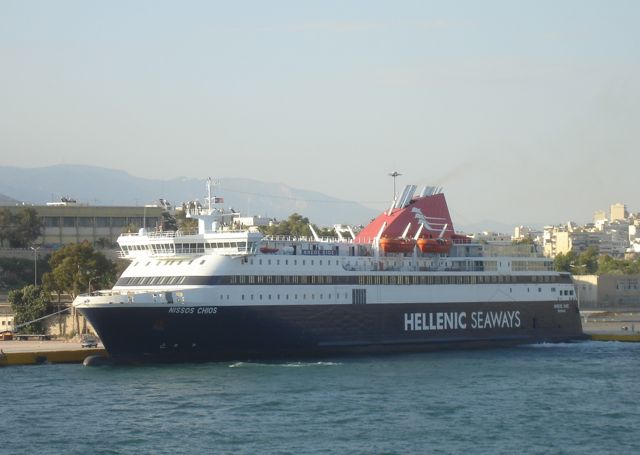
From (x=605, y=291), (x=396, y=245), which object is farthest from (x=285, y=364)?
(x=605, y=291)

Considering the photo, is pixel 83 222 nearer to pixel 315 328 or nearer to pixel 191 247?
pixel 191 247

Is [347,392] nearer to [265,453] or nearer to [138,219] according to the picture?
[265,453]

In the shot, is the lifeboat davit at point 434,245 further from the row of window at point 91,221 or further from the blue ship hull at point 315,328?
the row of window at point 91,221

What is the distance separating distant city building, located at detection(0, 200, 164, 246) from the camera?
108 meters

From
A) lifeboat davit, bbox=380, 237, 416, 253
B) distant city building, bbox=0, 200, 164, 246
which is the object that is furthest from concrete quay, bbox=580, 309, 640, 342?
distant city building, bbox=0, 200, 164, 246

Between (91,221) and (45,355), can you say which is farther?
(91,221)

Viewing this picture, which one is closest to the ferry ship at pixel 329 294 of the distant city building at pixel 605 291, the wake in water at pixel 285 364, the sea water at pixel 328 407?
the wake in water at pixel 285 364

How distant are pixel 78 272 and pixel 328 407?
32.9 meters

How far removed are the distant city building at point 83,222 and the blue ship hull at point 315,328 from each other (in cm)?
5197

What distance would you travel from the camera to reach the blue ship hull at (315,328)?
50031mm

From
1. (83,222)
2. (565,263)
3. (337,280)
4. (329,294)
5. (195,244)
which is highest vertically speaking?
(83,222)

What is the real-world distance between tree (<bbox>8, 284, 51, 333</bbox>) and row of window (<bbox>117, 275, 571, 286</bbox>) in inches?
610

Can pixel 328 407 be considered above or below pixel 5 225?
below

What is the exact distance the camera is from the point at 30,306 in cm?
6875
